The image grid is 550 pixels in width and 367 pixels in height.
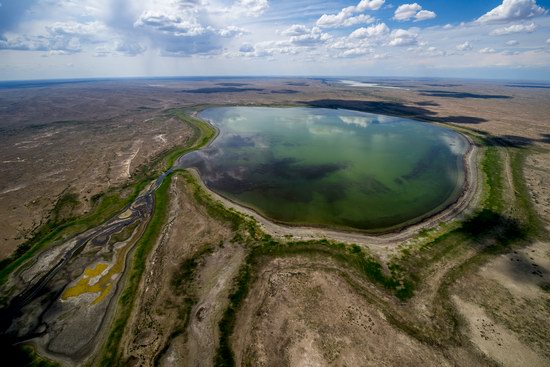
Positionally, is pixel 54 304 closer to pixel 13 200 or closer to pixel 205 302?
pixel 205 302

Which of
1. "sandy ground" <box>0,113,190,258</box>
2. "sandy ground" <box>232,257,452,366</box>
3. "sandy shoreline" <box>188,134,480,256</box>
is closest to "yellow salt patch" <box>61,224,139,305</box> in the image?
"sandy ground" <box>0,113,190,258</box>

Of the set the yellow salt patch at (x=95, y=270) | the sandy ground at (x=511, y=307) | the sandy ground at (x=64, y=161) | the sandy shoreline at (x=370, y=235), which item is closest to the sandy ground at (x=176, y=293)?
the yellow salt patch at (x=95, y=270)

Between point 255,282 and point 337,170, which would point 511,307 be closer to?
point 255,282

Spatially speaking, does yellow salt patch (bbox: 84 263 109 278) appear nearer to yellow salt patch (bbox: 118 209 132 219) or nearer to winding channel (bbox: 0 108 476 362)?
winding channel (bbox: 0 108 476 362)

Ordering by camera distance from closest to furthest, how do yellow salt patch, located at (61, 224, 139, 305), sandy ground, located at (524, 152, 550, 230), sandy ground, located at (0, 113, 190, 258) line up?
yellow salt patch, located at (61, 224, 139, 305), sandy ground, located at (524, 152, 550, 230), sandy ground, located at (0, 113, 190, 258)

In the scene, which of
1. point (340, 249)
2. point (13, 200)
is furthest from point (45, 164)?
point (340, 249)

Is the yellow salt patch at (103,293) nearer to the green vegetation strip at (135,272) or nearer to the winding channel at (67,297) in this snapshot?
the winding channel at (67,297)
